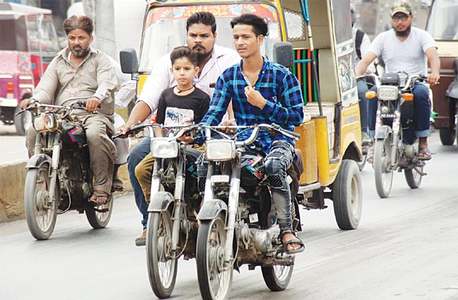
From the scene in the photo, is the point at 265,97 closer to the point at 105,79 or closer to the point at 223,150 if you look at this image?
the point at 223,150

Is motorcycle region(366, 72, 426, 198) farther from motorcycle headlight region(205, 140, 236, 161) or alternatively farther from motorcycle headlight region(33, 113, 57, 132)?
motorcycle headlight region(205, 140, 236, 161)

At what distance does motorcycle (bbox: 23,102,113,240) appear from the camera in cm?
1164

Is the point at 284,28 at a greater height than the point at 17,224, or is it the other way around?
the point at 284,28

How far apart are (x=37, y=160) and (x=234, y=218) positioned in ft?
12.5

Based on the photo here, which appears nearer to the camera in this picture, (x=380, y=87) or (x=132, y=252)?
(x=132, y=252)

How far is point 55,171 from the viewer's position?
1184 cm

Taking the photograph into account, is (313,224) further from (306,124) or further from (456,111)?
(456,111)

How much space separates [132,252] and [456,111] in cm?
1068

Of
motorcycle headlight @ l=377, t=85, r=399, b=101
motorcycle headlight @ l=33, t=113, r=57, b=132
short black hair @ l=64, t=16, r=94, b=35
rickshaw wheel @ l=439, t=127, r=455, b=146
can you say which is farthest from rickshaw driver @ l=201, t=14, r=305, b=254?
rickshaw wheel @ l=439, t=127, r=455, b=146

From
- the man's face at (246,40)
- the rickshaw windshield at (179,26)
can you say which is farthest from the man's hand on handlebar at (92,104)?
the man's face at (246,40)

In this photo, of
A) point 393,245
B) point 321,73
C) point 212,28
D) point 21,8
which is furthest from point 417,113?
point 21,8

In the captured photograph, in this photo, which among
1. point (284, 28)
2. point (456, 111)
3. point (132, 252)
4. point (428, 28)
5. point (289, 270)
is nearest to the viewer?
point (289, 270)

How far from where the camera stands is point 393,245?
1116 cm

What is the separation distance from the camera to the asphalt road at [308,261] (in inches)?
356
